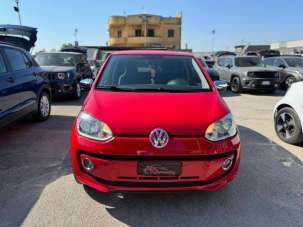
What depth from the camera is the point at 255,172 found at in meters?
3.55

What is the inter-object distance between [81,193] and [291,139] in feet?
11.9

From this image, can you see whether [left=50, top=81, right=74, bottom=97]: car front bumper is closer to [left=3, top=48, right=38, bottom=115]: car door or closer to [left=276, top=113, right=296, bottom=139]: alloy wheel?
[left=3, top=48, right=38, bottom=115]: car door

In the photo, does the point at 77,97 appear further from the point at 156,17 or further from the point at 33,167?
the point at 156,17

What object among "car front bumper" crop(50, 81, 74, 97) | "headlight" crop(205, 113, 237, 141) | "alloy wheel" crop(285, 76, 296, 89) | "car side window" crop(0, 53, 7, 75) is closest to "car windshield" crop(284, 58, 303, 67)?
"alloy wheel" crop(285, 76, 296, 89)

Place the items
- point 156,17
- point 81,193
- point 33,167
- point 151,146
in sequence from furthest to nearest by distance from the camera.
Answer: point 156,17, point 33,167, point 81,193, point 151,146

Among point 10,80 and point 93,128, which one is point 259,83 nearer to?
point 10,80

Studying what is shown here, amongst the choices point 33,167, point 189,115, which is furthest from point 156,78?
point 33,167

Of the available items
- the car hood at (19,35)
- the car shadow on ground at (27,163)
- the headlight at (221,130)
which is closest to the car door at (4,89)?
the car shadow on ground at (27,163)

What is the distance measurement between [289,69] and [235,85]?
2.59 m

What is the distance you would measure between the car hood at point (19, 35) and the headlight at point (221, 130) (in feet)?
27.6

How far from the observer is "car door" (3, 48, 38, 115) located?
482 cm

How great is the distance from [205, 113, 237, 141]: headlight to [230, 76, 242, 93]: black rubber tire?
359 inches

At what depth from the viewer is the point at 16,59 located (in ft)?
16.9

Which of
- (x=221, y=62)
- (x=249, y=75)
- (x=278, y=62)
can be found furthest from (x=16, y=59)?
(x=278, y=62)
